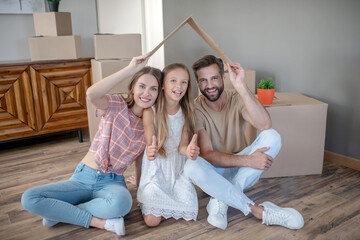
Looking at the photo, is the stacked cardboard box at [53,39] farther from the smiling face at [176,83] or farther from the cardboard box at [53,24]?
the smiling face at [176,83]

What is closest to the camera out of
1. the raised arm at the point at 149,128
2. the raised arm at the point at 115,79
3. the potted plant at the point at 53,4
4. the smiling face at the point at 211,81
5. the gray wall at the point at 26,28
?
the raised arm at the point at 115,79

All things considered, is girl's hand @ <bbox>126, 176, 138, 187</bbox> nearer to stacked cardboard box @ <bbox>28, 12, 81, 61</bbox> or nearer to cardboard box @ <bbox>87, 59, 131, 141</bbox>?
cardboard box @ <bbox>87, 59, 131, 141</bbox>

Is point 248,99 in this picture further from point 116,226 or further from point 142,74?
point 116,226

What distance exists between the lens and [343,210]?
1705mm

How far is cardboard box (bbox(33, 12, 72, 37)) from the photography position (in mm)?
2635

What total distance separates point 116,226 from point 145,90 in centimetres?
65

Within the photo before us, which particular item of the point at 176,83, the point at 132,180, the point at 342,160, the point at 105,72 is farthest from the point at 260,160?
the point at 105,72

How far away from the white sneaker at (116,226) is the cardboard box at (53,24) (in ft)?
5.69

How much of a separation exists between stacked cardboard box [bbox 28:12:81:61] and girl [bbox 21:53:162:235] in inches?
50.9

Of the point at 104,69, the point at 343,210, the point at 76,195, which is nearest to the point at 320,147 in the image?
the point at 343,210

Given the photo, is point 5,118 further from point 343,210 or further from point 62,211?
point 343,210

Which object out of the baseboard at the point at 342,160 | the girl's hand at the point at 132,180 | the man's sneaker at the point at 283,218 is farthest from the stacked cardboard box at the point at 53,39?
the baseboard at the point at 342,160

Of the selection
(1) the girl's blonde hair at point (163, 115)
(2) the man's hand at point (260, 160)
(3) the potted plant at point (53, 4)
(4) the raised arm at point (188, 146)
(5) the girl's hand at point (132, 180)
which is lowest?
(5) the girl's hand at point (132, 180)

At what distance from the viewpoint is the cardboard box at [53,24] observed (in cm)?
263
